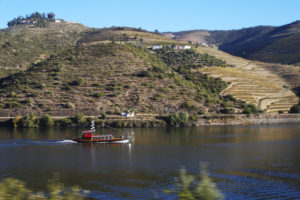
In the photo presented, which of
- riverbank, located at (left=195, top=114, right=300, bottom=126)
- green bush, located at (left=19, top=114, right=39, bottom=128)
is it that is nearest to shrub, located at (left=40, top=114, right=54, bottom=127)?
green bush, located at (left=19, top=114, right=39, bottom=128)

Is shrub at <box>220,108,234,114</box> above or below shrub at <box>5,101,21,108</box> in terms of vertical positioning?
below

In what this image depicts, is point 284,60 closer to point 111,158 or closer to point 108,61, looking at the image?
point 108,61

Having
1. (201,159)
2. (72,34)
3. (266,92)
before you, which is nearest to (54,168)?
(201,159)

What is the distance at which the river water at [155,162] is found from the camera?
32.0 meters

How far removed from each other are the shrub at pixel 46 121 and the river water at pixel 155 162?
10.3 metres

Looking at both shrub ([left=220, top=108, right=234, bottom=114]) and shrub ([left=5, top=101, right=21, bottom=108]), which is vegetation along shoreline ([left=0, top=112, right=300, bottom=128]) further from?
shrub ([left=5, top=101, right=21, bottom=108])

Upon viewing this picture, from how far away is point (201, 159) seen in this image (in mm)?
44469

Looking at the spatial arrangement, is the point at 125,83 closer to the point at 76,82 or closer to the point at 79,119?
the point at 76,82

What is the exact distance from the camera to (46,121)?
7856 centimetres

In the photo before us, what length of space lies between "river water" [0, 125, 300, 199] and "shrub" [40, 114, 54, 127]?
10281 mm

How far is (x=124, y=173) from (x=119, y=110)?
48.9 meters

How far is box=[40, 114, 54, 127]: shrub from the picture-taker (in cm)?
7850

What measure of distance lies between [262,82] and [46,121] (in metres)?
67.7

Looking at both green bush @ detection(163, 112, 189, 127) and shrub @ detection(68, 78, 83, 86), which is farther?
shrub @ detection(68, 78, 83, 86)
